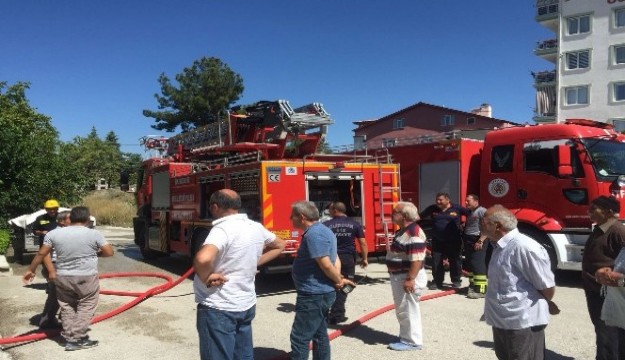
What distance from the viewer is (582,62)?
1572 inches

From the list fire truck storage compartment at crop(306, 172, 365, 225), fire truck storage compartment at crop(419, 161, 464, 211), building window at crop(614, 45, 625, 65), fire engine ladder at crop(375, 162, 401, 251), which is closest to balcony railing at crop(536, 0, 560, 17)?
building window at crop(614, 45, 625, 65)

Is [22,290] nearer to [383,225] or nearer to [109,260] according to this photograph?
[109,260]

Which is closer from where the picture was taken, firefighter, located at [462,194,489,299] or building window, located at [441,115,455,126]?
firefighter, located at [462,194,489,299]

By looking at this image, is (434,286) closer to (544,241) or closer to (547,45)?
(544,241)

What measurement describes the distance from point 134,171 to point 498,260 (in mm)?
11718

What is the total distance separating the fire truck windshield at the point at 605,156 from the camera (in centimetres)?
855

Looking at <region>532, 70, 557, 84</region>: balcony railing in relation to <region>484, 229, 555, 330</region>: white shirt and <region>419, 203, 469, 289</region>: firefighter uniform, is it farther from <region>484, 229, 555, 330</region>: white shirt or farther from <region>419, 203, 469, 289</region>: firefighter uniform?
<region>484, 229, 555, 330</region>: white shirt

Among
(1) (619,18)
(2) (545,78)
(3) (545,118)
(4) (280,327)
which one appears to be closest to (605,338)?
(4) (280,327)

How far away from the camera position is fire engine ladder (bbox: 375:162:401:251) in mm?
8984

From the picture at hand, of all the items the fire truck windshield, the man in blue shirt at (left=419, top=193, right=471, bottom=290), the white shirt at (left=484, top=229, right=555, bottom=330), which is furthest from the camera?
the fire truck windshield

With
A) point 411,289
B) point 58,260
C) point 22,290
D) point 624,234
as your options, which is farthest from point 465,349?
point 22,290

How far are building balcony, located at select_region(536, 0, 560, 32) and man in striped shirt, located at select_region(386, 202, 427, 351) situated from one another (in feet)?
137

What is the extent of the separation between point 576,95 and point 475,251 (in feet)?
121

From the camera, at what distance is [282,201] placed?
816 centimetres
